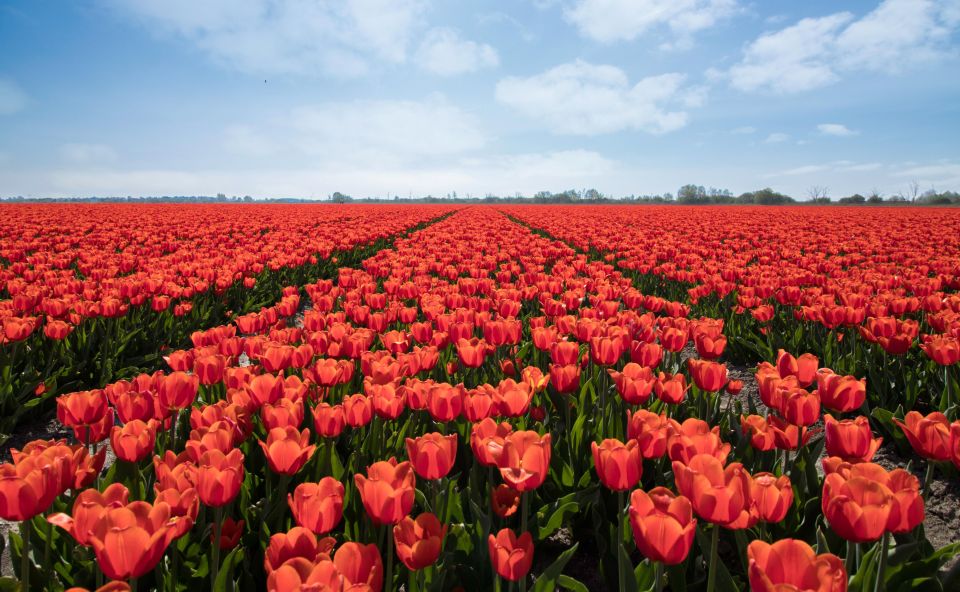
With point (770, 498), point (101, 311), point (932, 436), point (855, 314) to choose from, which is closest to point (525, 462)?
point (770, 498)

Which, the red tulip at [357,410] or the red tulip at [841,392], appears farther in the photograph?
the red tulip at [357,410]

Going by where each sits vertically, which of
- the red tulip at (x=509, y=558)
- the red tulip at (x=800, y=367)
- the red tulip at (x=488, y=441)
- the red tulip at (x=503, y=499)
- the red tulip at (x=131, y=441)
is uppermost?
the red tulip at (x=800, y=367)

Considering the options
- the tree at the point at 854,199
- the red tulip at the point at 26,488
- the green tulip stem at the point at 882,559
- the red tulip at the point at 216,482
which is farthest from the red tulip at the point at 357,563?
the tree at the point at 854,199

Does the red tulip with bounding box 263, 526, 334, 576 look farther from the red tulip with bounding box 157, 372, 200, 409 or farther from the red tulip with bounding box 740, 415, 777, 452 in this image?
the red tulip with bounding box 740, 415, 777, 452

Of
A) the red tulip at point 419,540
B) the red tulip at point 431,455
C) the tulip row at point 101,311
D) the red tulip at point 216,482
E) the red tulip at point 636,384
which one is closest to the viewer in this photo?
the red tulip at point 419,540

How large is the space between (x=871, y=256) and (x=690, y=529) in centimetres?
1123

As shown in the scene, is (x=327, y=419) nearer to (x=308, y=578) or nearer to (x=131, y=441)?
(x=131, y=441)

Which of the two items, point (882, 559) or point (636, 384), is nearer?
point (882, 559)

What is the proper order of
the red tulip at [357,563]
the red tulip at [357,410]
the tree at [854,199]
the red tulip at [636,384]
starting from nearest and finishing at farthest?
the red tulip at [357,563], the red tulip at [357,410], the red tulip at [636,384], the tree at [854,199]

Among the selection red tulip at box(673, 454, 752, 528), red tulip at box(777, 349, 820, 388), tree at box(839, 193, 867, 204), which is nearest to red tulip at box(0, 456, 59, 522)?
red tulip at box(673, 454, 752, 528)

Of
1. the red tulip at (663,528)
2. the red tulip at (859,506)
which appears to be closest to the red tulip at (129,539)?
the red tulip at (663,528)

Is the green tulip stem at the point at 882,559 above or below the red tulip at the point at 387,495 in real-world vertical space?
below

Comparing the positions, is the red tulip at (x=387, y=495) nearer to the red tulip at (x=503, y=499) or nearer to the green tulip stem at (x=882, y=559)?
the red tulip at (x=503, y=499)

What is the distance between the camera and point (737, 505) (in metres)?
1.43
